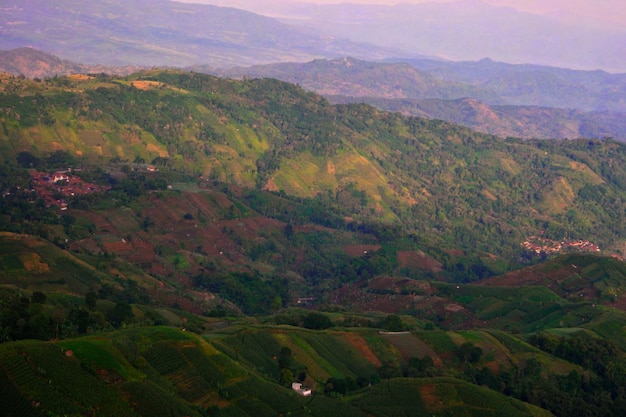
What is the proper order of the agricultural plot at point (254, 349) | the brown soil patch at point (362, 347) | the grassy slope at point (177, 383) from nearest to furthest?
the grassy slope at point (177, 383), the agricultural plot at point (254, 349), the brown soil patch at point (362, 347)

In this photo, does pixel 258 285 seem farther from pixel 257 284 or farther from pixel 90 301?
pixel 90 301

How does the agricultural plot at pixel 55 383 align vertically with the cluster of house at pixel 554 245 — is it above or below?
above

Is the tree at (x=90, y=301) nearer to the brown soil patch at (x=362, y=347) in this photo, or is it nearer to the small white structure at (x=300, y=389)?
the small white structure at (x=300, y=389)

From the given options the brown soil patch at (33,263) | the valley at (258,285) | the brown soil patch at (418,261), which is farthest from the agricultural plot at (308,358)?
the brown soil patch at (418,261)

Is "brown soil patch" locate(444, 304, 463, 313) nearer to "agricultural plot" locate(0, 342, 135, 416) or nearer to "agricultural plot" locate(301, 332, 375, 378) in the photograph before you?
"agricultural plot" locate(301, 332, 375, 378)

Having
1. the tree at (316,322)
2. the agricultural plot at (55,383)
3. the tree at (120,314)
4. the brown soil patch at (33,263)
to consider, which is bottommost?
the brown soil patch at (33,263)

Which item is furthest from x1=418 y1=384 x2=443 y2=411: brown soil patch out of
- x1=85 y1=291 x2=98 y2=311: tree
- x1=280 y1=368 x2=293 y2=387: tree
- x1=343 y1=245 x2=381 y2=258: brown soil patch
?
x1=343 y1=245 x2=381 y2=258: brown soil patch
